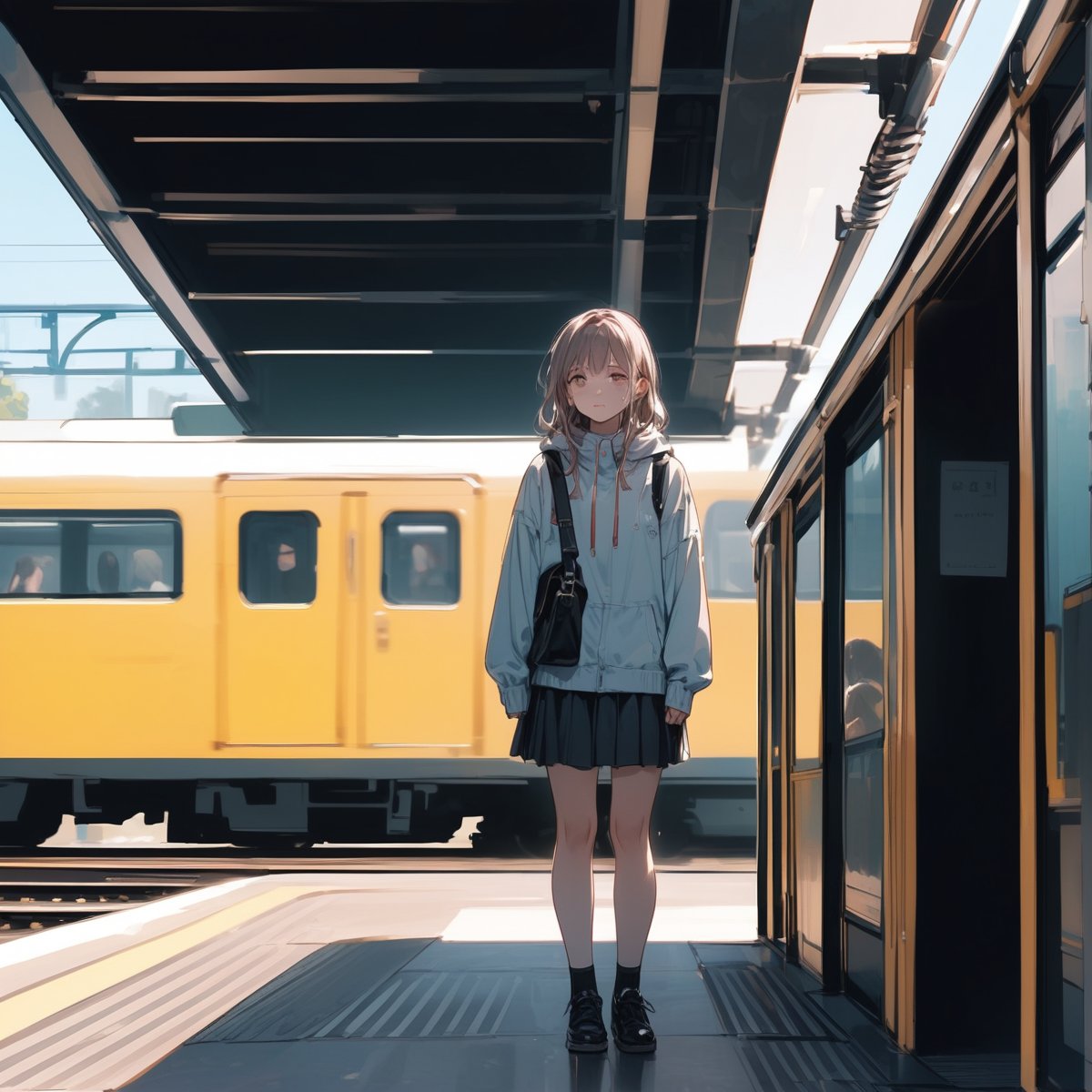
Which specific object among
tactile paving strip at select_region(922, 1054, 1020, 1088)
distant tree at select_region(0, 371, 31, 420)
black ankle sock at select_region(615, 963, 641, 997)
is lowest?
tactile paving strip at select_region(922, 1054, 1020, 1088)

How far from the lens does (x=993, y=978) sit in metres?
3.17

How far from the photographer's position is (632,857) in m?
3.41

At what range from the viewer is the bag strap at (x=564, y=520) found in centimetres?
329

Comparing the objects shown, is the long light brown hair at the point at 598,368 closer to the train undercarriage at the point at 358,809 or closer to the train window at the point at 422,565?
the train window at the point at 422,565

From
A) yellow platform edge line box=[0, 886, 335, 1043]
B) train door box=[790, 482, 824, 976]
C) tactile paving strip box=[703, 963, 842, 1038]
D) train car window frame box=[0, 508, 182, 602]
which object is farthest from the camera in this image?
train car window frame box=[0, 508, 182, 602]

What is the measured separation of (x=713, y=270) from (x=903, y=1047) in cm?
592

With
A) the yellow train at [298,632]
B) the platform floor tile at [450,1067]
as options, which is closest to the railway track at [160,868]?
the yellow train at [298,632]

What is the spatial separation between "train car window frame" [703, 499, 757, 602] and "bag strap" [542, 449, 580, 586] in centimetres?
665

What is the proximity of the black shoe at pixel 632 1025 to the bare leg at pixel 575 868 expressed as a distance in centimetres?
12

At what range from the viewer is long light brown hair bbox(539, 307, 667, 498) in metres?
3.31

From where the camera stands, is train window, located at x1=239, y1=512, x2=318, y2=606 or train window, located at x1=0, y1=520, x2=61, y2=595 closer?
train window, located at x1=239, y1=512, x2=318, y2=606

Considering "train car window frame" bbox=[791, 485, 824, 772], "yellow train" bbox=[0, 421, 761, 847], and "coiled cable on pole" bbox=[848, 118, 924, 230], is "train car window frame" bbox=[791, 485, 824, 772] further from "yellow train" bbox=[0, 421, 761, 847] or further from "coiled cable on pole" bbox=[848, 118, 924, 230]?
"yellow train" bbox=[0, 421, 761, 847]

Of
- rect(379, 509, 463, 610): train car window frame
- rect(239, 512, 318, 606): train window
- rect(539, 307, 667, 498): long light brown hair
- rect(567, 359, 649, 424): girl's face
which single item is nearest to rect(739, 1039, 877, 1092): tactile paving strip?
rect(539, 307, 667, 498): long light brown hair

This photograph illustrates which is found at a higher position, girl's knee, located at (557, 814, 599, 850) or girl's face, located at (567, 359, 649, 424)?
girl's face, located at (567, 359, 649, 424)
